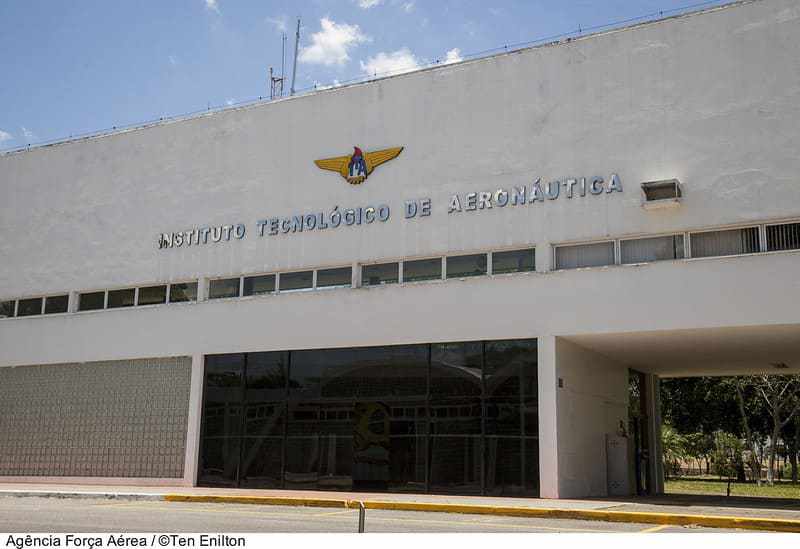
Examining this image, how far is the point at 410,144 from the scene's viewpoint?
2133 centimetres

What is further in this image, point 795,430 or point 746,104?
point 795,430

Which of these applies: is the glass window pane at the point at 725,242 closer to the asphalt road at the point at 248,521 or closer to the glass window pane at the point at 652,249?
the glass window pane at the point at 652,249

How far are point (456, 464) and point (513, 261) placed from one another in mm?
4630

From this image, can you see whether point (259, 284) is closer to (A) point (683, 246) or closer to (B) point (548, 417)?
(B) point (548, 417)

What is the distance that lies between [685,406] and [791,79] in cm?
3747

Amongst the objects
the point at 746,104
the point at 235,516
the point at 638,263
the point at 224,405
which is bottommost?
the point at 235,516

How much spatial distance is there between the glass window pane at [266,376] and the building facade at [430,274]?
6 centimetres

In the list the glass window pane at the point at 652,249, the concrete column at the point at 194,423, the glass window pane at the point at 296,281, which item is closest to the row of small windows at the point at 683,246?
the glass window pane at the point at 652,249

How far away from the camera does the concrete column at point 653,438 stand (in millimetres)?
25967

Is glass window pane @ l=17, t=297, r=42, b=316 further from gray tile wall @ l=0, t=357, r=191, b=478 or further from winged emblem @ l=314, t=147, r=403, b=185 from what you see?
winged emblem @ l=314, t=147, r=403, b=185

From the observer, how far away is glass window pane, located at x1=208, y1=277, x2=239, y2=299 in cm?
2311

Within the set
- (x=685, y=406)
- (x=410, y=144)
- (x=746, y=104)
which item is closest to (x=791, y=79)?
(x=746, y=104)

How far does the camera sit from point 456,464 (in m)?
19.3

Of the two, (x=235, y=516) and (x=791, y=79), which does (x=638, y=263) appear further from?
(x=235, y=516)
